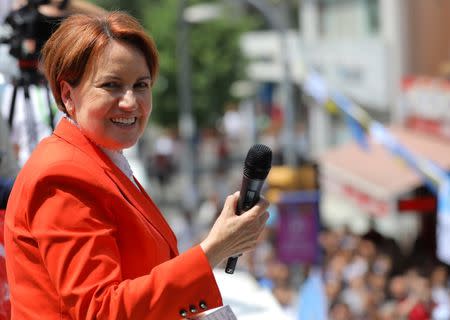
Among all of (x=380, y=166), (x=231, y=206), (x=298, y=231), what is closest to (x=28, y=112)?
(x=231, y=206)

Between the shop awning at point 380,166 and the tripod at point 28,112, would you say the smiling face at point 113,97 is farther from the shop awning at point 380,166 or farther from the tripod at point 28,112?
the shop awning at point 380,166

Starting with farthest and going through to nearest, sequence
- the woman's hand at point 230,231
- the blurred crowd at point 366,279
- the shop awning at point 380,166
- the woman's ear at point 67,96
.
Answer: the shop awning at point 380,166, the blurred crowd at point 366,279, the woman's ear at point 67,96, the woman's hand at point 230,231

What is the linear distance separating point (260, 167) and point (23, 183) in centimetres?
51

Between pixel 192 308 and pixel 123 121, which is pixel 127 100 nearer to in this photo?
pixel 123 121

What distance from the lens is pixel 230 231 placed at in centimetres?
203

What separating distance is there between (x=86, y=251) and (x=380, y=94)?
20.1 m

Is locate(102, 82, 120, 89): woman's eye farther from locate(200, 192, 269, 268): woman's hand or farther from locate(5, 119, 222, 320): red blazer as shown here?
locate(200, 192, 269, 268): woman's hand

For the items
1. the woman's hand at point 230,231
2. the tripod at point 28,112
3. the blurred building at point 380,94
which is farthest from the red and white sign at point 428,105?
the woman's hand at point 230,231

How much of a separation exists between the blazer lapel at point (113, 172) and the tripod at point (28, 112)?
1.15 meters

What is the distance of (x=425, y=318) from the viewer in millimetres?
9852

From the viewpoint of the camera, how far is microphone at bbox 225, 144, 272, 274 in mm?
1999

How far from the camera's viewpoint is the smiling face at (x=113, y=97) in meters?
2.07

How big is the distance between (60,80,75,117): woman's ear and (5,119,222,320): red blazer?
4 cm

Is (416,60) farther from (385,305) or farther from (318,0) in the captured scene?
(385,305)
